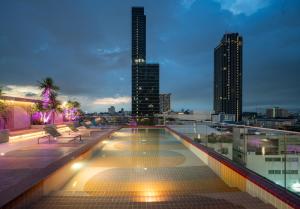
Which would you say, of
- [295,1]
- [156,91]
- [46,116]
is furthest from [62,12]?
[295,1]

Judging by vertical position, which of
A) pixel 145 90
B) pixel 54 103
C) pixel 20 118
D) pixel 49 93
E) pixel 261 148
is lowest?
pixel 261 148

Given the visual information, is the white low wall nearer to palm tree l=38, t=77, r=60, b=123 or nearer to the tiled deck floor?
the tiled deck floor

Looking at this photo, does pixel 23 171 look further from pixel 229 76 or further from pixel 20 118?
pixel 229 76

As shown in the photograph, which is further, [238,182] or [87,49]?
[87,49]

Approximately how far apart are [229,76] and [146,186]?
73555 mm

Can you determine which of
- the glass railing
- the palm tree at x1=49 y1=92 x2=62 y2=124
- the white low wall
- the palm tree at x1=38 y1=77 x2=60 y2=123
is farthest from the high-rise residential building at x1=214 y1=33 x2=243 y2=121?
the white low wall

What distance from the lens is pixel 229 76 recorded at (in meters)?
74.1

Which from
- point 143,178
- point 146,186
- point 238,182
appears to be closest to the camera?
point 238,182

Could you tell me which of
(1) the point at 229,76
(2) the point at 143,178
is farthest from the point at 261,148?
(1) the point at 229,76

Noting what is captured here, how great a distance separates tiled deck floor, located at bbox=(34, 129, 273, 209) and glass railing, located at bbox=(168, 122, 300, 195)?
51cm

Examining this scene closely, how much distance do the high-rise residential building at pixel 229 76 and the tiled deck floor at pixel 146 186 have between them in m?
64.1

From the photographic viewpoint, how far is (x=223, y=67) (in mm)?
76312

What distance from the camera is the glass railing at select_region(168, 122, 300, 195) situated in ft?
11.2

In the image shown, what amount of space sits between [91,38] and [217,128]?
26745 millimetres
